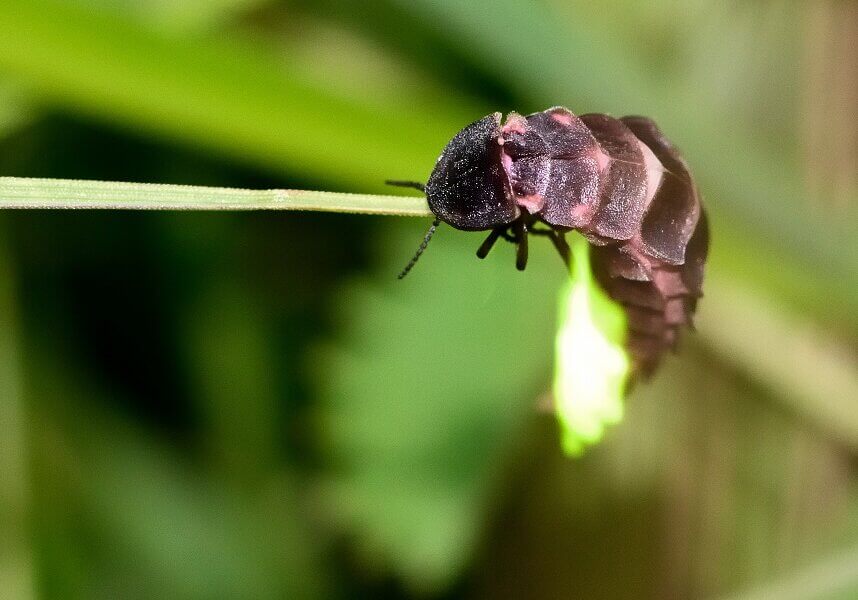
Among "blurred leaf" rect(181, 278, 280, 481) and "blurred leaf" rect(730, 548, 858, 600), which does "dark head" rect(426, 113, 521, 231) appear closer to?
"blurred leaf" rect(730, 548, 858, 600)

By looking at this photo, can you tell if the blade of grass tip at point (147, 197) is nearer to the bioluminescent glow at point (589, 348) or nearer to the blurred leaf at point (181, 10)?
the bioluminescent glow at point (589, 348)

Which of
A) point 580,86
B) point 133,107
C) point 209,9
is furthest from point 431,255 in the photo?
point 133,107

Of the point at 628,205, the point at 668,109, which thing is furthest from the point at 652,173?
the point at 668,109

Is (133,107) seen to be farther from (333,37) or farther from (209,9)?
(333,37)

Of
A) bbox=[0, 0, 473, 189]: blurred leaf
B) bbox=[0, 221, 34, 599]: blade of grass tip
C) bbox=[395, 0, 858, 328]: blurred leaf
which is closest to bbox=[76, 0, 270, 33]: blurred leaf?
bbox=[0, 0, 473, 189]: blurred leaf

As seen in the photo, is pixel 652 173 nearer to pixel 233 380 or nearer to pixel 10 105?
pixel 10 105

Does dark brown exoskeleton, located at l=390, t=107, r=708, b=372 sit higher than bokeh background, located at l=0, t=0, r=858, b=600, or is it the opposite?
dark brown exoskeleton, located at l=390, t=107, r=708, b=372

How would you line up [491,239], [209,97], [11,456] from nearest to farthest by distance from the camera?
[491,239]
[209,97]
[11,456]
